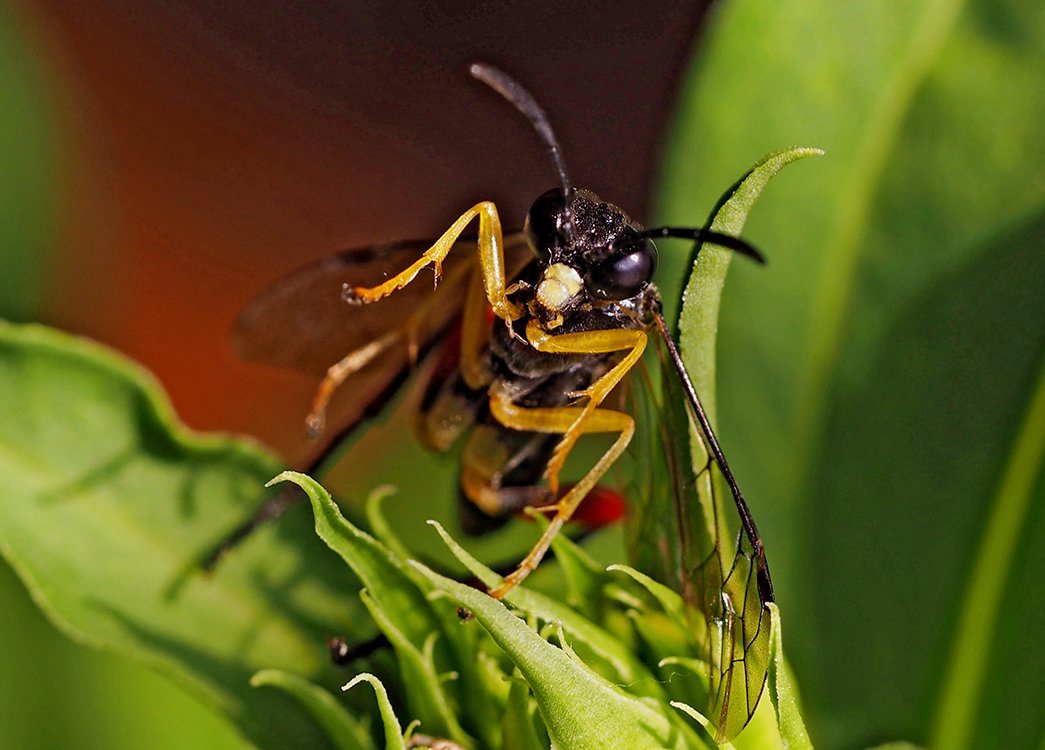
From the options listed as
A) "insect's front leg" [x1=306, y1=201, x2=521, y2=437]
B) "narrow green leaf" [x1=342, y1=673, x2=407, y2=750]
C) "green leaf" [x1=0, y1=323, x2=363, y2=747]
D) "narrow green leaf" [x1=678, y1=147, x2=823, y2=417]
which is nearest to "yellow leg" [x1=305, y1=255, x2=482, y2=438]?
"insect's front leg" [x1=306, y1=201, x2=521, y2=437]

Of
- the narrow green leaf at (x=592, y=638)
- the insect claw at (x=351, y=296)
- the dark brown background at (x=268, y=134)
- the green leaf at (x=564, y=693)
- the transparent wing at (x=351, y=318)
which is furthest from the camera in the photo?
the dark brown background at (x=268, y=134)

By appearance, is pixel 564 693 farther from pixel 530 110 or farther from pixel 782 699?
pixel 530 110

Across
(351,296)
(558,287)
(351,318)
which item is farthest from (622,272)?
(351,318)

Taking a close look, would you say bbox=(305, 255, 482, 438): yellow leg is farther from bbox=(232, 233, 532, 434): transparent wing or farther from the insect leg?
the insect leg

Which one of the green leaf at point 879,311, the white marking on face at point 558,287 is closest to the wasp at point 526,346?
the white marking on face at point 558,287

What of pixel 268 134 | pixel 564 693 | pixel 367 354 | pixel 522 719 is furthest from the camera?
pixel 268 134

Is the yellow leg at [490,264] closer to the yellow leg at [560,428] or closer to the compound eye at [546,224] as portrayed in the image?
the compound eye at [546,224]
